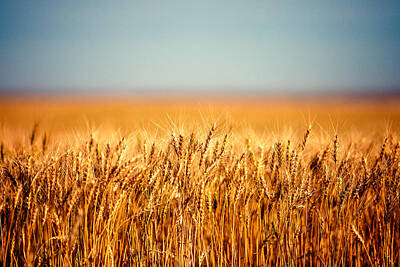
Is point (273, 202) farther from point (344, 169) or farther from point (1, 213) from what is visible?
point (1, 213)

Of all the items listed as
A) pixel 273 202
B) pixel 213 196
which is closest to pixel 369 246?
pixel 273 202

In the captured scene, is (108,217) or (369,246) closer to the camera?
(108,217)

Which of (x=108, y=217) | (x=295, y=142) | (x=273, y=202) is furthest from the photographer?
(x=295, y=142)

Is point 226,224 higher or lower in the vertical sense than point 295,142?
lower

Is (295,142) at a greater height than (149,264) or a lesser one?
greater

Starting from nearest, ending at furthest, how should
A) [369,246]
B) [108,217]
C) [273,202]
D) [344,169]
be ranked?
[108,217] < [273,202] < [344,169] < [369,246]

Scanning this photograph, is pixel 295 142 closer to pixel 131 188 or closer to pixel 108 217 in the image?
pixel 131 188

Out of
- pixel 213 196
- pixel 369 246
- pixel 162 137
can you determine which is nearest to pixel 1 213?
pixel 162 137

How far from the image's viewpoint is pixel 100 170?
1.65 m

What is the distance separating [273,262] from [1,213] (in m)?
1.77

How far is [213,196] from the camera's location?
187cm

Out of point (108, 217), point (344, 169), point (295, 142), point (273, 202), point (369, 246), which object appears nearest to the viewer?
point (108, 217)

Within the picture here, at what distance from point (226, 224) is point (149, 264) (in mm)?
550

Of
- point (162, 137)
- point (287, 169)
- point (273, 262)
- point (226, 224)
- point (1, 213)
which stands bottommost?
point (273, 262)
